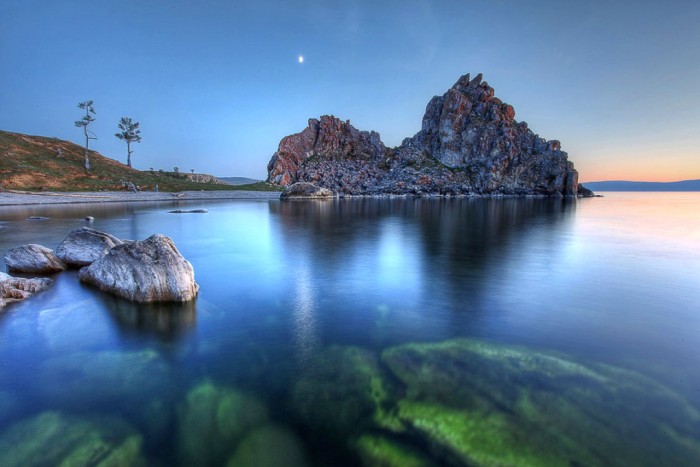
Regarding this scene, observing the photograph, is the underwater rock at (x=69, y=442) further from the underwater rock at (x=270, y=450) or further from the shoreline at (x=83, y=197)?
the shoreline at (x=83, y=197)

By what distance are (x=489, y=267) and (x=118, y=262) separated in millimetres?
18173

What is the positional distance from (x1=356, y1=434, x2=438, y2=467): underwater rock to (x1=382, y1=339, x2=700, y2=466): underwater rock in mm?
338

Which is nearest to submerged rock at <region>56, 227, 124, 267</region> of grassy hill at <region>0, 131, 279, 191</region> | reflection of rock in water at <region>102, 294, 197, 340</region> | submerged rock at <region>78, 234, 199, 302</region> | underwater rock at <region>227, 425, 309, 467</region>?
submerged rock at <region>78, 234, 199, 302</region>

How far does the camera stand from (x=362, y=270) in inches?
691

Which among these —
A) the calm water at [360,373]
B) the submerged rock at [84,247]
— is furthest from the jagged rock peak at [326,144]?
the calm water at [360,373]

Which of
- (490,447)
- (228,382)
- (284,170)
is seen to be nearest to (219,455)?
(228,382)

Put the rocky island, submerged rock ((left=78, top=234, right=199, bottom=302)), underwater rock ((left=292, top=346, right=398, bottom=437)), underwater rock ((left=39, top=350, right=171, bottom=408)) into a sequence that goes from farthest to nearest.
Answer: the rocky island
submerged rock ((left=78, top=234, right=199, bottom=302))
underwater rock ((left=39, top=350, right=171, bottom=408))
underwater rock ((left=292, top=346, right=398, bottom=437))

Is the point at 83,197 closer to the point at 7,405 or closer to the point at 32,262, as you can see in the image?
the point at 32,262

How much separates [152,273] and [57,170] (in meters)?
108

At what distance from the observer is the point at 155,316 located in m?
10.6

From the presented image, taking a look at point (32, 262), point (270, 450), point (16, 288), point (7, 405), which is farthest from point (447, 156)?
point (7, 405)

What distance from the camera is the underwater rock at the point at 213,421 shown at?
17.5 feet

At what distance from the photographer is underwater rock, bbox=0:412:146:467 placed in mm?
5145

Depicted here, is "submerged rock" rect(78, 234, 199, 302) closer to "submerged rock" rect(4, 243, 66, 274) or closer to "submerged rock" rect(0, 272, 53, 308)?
"submerged rock" rect(0, 272, 53, 308)
